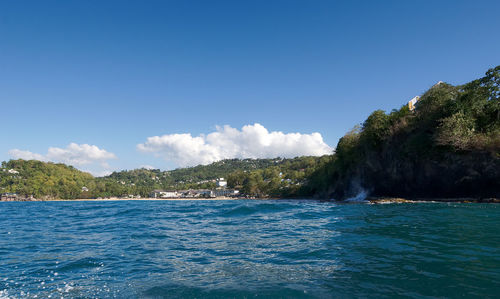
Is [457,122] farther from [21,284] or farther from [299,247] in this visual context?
[21,284]

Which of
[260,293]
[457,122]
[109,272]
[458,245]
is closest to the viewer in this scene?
[260,293]

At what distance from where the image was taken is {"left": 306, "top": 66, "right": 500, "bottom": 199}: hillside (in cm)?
3300

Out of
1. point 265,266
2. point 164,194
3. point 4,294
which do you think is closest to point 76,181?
point 164,194

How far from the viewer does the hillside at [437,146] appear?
33.0 metres

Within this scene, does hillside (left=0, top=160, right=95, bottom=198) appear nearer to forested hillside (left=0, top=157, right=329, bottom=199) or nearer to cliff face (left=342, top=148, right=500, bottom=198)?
forested hillside (left=0, top=157, right=329, bottom=199)

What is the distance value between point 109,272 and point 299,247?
5558 mm

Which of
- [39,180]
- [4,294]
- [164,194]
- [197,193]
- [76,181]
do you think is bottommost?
[164,194]

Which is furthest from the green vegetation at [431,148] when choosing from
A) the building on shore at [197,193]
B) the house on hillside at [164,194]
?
the house on hillside at [164,194]

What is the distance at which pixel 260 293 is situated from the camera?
15.3 feet

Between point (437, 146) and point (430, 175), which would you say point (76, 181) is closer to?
point (430, 175)

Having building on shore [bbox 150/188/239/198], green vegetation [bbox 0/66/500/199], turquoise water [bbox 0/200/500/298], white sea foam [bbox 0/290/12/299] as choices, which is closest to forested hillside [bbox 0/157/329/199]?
building on shore [bbox 150/188/239/198]

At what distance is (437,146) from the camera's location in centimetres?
3781

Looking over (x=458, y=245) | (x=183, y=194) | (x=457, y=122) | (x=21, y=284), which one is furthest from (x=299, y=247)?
(x=183, y=194)

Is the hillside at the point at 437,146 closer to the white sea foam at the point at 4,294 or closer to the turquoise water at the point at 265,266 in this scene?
the turquoise water at the point at 265,266
